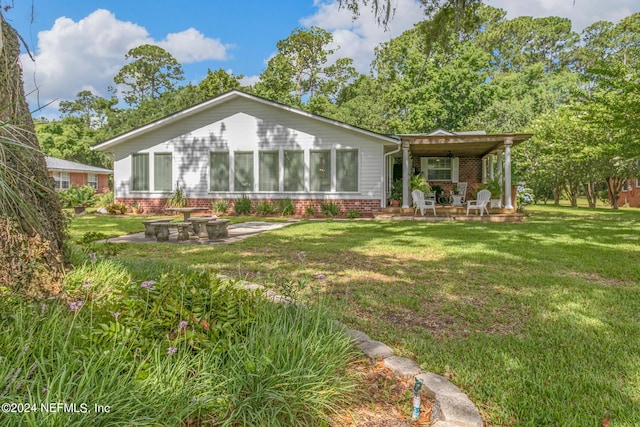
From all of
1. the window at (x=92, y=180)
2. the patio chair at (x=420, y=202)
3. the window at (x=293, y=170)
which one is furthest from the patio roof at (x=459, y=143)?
the window at (x=92, y=180)

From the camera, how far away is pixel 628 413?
1966mm

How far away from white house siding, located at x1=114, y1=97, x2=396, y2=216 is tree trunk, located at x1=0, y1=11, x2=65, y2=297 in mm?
11911

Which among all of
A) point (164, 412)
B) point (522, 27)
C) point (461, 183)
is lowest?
point (164, 412)

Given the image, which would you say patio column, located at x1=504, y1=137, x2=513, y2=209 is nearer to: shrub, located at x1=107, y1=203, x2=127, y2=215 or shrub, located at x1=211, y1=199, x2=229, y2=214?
shrub, located at x1=211, y1=199, x2=229, y2=214

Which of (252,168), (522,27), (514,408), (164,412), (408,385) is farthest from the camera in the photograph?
(522,27)

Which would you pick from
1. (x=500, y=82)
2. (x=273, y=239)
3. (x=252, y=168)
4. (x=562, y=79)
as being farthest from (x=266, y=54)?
(x=273, y=239)

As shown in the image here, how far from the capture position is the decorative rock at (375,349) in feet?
8.33

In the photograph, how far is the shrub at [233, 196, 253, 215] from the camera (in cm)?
1533

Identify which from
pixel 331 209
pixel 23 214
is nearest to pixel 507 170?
pixel 331 209

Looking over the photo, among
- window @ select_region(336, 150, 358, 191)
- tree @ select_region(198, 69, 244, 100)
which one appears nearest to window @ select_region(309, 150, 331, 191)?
window @ select_region(336, 150, 358, 191)

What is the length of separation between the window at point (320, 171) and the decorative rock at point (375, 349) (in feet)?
41.2

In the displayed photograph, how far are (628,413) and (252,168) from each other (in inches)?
576

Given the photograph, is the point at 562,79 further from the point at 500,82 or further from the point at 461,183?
the point at 461,183

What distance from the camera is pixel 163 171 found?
641 inches
